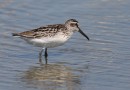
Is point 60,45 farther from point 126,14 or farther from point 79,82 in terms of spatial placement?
point 126,14

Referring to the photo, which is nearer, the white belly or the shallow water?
the shallow water

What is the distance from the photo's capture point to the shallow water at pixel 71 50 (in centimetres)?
1287

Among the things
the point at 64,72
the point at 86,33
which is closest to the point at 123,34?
the point at 86,33

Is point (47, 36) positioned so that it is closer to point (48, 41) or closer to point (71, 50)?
point (48, 41)

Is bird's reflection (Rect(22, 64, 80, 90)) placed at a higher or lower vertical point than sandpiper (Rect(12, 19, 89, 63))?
lower

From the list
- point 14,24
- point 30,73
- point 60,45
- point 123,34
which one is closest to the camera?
point 30,73

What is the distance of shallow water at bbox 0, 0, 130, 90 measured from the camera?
12867 mm

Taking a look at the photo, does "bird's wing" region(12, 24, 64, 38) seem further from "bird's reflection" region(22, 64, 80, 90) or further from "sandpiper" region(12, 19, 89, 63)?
Result: "bird's reflection" region(22, 64, 80, 90)

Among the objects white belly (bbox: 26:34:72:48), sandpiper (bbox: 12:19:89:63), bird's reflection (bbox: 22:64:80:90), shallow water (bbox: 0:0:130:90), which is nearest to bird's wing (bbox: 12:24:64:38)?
sandpiper (bbox: 12:19:89:63)

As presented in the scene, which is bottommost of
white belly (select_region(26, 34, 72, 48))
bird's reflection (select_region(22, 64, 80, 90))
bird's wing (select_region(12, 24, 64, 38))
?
bird's reflection (select_region(22, 64, 80, 90))

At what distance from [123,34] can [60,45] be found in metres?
2.32

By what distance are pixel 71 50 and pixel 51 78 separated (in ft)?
8.87

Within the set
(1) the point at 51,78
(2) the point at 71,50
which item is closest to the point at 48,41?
(2) the point at 71,50

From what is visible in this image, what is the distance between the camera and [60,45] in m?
15.4
